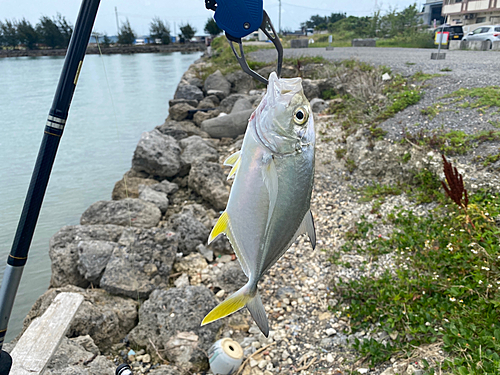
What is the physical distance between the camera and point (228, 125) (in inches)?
396

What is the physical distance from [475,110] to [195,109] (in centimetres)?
818

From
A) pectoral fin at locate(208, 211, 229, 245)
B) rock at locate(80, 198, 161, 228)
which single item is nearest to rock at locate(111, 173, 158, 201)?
rock at locate(80, 198, 161, 228)

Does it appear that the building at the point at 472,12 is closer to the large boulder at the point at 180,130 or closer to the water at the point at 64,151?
the water at the point at 64,151

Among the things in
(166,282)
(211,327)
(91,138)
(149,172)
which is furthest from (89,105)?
(211,327)

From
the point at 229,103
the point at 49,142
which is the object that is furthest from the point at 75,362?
the point at 229,103

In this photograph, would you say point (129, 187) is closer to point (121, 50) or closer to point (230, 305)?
point (230, 305)

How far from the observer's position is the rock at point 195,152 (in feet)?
25.9

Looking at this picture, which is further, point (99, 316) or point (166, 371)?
point (99, 316)

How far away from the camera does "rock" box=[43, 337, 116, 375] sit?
106 inches

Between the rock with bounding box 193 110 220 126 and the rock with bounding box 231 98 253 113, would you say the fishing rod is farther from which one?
the rock with bounding box 193 110 220 126

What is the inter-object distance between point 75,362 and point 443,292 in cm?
341

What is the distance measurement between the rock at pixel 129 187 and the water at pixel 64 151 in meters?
0.97

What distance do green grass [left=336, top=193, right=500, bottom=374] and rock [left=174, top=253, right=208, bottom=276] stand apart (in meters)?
1.94

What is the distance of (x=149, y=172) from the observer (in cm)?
760
